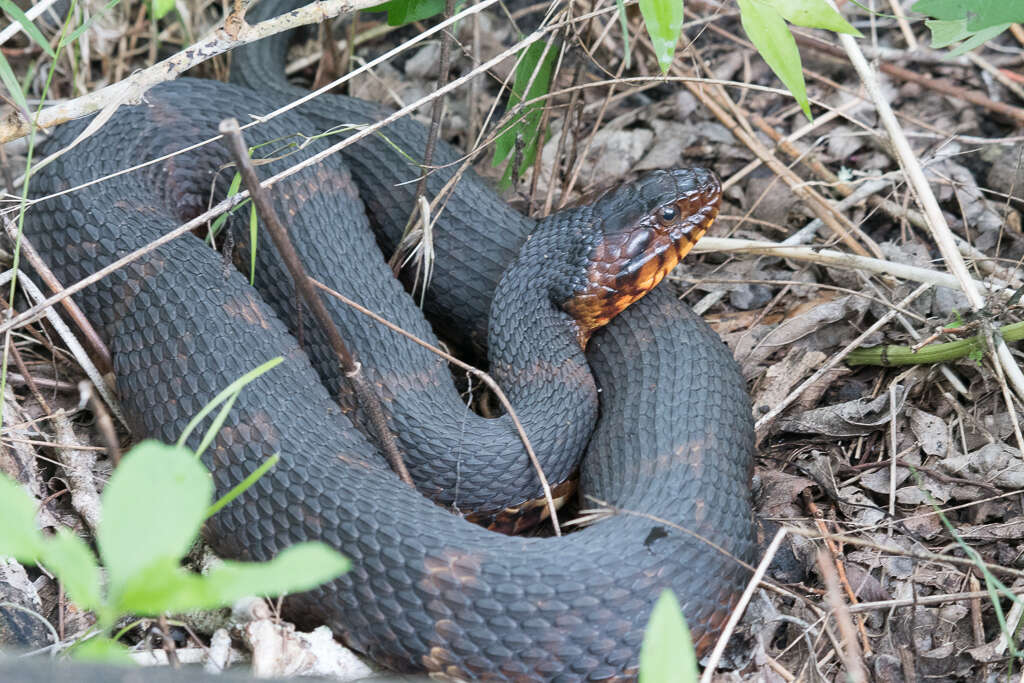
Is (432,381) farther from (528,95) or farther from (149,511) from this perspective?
(149,511)

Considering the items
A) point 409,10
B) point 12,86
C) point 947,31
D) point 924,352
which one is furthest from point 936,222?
point 12,86

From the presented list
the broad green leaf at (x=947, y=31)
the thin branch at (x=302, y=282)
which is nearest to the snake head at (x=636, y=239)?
the thin branch at (x=302, y=282)

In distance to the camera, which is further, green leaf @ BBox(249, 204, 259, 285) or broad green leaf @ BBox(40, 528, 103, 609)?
green leaf @ BBox(249, 204, 259, 285)

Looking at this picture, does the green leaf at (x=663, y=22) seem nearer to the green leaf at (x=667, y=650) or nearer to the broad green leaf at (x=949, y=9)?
the broad green leaf at (x=949, y=9)

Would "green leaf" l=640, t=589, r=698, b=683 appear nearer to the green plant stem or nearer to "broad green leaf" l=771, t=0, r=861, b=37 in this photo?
"broad green leaf" l=771, t=0, r=861, b=37

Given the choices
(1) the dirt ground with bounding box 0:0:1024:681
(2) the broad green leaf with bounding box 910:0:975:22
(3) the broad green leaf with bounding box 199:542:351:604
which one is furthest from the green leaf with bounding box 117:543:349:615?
(2) the broad green leaf with bounding box 910:0:975:22

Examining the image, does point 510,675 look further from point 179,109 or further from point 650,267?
point 179,109

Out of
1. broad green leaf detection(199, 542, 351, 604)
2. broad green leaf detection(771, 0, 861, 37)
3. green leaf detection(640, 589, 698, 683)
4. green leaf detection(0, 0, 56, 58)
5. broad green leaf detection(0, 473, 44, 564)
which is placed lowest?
green leaf detection(640, 589, 698, 683)
